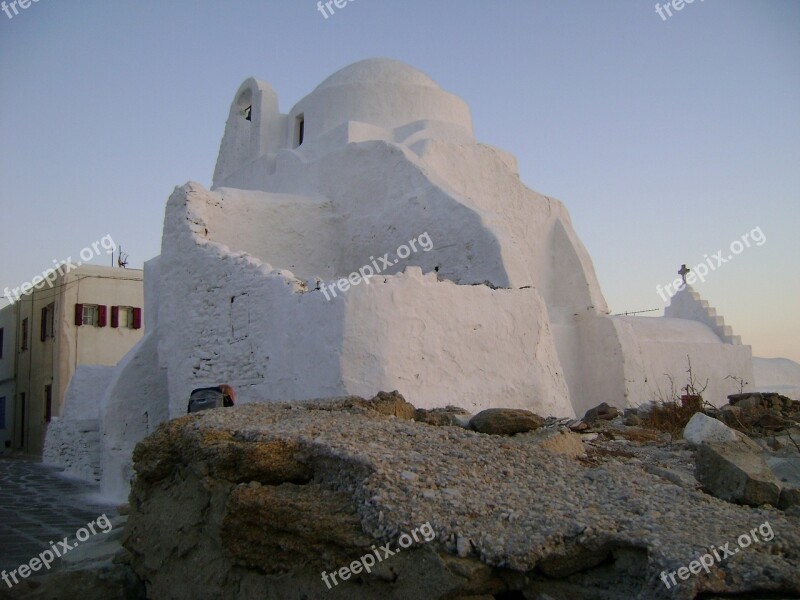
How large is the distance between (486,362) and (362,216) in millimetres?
3873

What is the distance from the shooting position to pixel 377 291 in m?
7.63

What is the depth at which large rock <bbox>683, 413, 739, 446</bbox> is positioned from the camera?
5613 millimetres

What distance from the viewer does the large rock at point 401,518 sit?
3258 mm

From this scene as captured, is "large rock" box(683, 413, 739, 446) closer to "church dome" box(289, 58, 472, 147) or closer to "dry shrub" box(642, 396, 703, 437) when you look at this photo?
"dry shrub" box(642, 396, 703, 437)

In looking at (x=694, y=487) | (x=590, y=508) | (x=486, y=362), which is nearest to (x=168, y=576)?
(x=590, y=508)

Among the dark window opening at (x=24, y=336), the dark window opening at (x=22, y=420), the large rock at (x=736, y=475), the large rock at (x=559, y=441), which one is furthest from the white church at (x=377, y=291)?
the dark window opening at (x=24, y=336)

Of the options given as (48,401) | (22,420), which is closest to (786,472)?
(48,401)

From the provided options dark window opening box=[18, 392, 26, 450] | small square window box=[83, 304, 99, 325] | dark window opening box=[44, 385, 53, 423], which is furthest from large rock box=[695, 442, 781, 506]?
dark window opening box=[18, 392, 26, 450]

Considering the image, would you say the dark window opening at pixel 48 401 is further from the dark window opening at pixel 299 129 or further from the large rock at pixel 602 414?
the large rock at pixel 602 414

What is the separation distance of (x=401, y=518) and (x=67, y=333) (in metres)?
18.4

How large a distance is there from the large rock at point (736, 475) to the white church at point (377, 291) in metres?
3.56

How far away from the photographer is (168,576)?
4.56 meters

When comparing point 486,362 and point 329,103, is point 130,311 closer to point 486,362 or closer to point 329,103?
point 329,103

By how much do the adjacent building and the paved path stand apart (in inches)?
232
